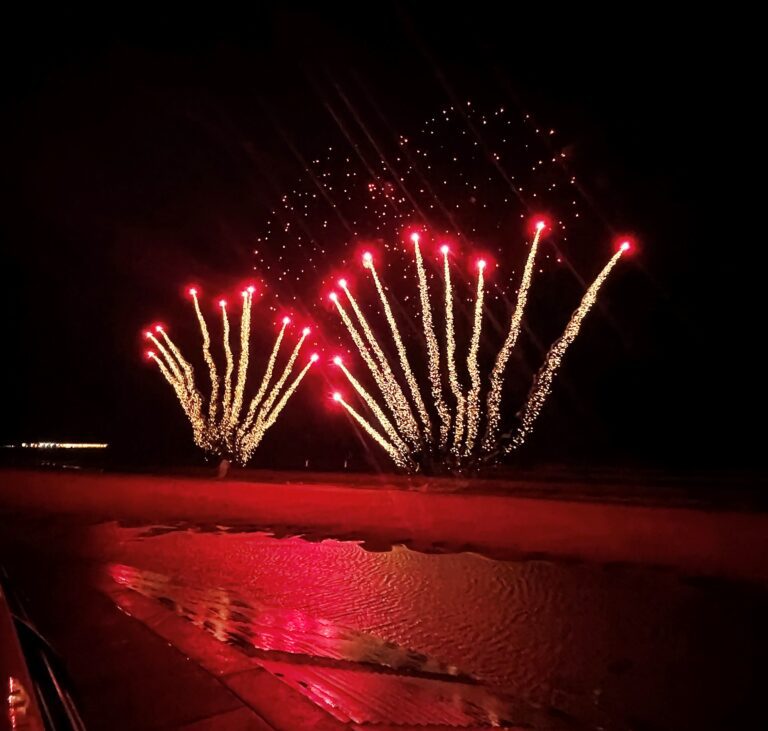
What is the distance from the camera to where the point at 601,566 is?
8391 mm

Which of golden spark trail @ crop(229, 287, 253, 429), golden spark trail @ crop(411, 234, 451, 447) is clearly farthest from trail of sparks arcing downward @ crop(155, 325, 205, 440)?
golden spark trail @ crop(411, 234, 451, 447)

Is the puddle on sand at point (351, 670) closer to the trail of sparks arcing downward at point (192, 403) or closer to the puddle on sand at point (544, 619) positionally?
the puddle on sand at point (544, 619)

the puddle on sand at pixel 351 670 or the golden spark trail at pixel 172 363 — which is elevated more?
the golden spark trail at pixel 172 363

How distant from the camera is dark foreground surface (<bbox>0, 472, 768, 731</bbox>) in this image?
15.3ft

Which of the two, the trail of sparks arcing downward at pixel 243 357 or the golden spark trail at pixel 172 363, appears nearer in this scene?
the trail of sparks arcing downward at pixel 243 357

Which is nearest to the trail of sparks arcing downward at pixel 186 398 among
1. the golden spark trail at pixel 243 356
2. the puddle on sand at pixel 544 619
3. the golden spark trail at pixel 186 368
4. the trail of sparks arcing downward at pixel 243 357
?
the golden spark trail at pixel 186 368

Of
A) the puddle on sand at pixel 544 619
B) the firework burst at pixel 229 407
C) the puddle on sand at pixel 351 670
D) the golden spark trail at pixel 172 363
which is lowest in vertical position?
the puddle on sand at pixel 351 670

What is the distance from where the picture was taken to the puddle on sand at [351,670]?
181 inches

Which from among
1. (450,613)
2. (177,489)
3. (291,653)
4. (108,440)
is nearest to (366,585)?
(450,613)

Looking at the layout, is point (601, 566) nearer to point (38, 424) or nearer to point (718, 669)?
point (718, 669)

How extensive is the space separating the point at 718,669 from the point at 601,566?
10.4 ft

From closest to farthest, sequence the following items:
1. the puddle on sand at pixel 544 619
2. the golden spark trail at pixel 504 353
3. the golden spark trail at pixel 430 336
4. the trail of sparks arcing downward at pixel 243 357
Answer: the puddle on sand at pixel 544 619 < the golden spark trail at pixel 504 353 < the golden spark trail at pixel 430 336 < the trail of sparks arcing downward at pixel 243 357

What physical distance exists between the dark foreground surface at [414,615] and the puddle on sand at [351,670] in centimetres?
2

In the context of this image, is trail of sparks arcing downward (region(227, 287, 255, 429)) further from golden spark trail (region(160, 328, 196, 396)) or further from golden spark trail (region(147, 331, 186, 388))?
golden spark trail (region(147, 331, 186, 388))
